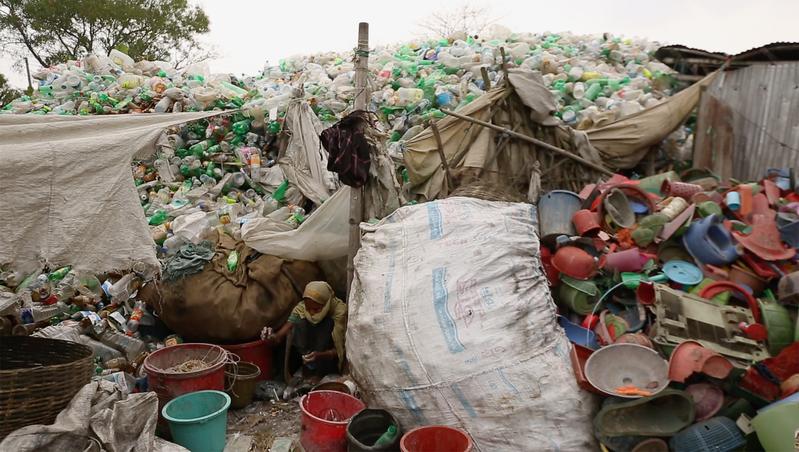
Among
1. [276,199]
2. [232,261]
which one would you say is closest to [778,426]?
[232,261]

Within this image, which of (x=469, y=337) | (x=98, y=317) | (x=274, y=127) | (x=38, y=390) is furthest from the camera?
(x=274, y=127)

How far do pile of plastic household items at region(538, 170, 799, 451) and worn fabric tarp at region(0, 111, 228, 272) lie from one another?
2411mm

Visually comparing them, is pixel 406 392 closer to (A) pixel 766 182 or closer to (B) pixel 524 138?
(B) pixel 524 138

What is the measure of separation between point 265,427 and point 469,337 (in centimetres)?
167

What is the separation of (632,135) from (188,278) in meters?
3.95

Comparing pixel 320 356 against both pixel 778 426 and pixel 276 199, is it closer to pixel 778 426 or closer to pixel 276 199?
pixel 276 199

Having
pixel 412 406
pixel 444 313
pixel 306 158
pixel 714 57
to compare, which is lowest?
pixel 412 406

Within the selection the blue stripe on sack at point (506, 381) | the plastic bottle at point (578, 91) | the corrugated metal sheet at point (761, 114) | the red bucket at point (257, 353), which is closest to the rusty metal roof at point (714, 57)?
the corrugated metal sheet at point (761, 114)

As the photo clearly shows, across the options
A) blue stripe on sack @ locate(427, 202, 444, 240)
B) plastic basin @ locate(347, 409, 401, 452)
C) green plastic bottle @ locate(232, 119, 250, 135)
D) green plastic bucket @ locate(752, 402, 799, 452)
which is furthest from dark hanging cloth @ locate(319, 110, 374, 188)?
green plastic bottle @ locate(232, 119, 250, 135)

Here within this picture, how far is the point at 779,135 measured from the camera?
5.24 metres

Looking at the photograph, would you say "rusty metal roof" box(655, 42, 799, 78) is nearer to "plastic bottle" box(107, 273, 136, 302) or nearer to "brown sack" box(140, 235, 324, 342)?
"brown sack" box(140, 235, 324, 342)

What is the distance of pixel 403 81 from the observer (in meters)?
7.36

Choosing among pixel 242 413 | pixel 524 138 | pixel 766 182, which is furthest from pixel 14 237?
pixel 766 182

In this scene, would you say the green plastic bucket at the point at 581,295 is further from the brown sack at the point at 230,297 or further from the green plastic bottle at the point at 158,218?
the green plastic bottle at the point at 158,218
